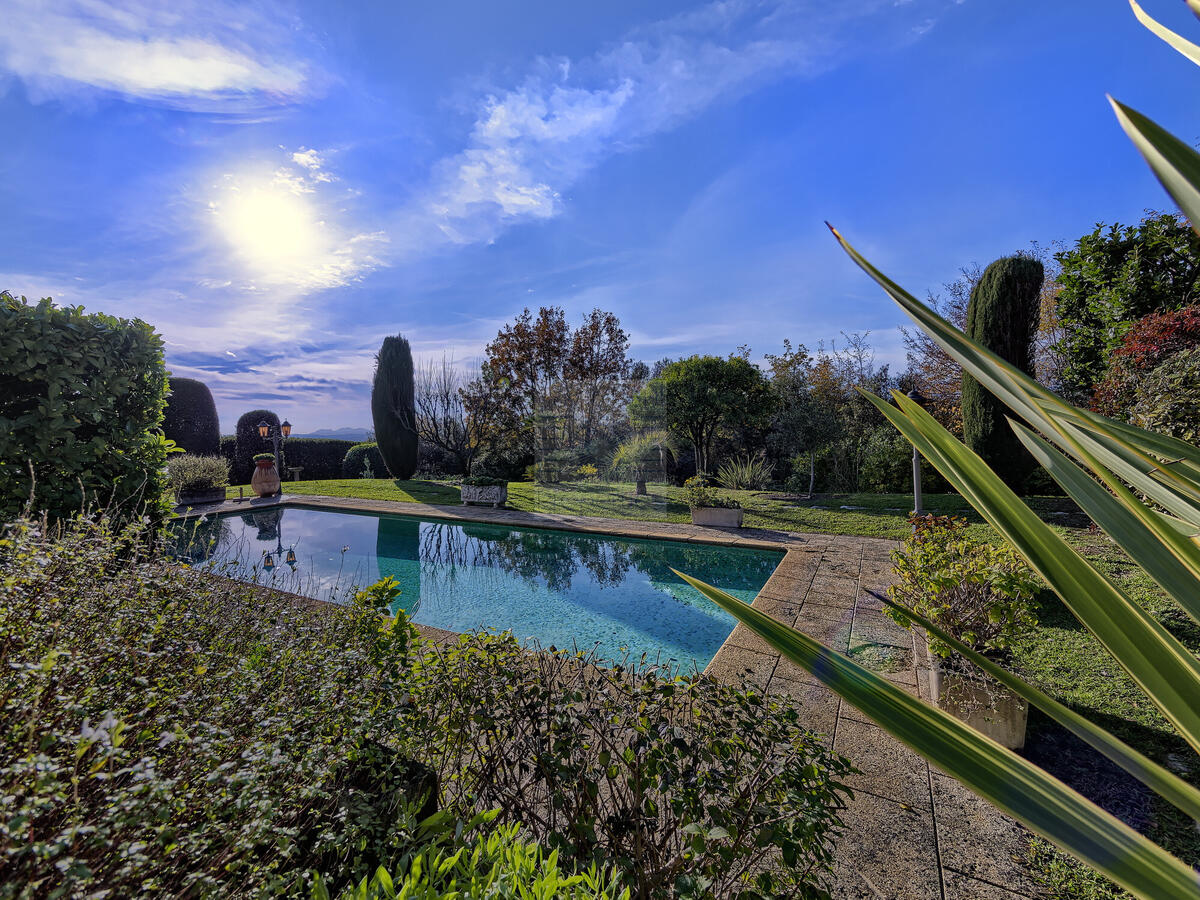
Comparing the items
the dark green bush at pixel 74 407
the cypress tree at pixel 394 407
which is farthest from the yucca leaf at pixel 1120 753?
the cypress tree at pixel 394 407

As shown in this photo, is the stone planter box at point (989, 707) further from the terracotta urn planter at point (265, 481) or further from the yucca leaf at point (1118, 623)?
the terracotta urn planter at point (265, 481)

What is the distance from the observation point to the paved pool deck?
1.71 metres

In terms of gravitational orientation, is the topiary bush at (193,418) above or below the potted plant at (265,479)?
above

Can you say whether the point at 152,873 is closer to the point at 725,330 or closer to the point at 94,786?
the point at 94,786

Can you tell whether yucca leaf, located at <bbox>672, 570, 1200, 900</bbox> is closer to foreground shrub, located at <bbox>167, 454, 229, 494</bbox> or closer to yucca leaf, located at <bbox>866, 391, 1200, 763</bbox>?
yucca leaf, located at <bbox>866, 391, 1200, 763</bbox>

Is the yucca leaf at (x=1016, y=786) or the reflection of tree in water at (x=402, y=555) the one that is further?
the reflection of tree in water at (x=402, y=555)

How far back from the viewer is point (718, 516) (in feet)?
29.1

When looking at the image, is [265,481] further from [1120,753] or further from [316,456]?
[1120,753]

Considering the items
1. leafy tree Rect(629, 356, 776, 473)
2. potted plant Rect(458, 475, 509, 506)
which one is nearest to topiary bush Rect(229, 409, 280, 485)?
potted plant Rect(458, 475, 509, 506)

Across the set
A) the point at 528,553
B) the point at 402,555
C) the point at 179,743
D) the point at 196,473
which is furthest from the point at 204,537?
the point at 179,743

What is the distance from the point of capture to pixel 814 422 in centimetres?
1072

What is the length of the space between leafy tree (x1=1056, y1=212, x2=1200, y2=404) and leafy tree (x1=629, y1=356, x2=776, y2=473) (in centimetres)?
553

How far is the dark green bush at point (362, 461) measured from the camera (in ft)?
60.6

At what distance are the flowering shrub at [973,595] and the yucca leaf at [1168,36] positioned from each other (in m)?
2.12
